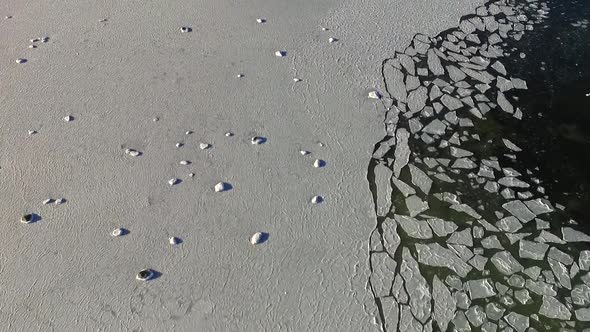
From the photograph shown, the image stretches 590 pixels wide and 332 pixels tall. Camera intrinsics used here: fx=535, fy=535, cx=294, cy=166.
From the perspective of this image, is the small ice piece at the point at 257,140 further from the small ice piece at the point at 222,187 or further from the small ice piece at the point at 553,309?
the small ice piece at the point at 553,309

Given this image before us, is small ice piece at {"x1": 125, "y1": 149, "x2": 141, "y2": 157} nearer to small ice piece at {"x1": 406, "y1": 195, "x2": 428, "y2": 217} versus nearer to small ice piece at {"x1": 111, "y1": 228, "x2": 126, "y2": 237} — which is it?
small ice piece at {"x1": 111, "y1": 228, "x2": 126, "y2": 237}

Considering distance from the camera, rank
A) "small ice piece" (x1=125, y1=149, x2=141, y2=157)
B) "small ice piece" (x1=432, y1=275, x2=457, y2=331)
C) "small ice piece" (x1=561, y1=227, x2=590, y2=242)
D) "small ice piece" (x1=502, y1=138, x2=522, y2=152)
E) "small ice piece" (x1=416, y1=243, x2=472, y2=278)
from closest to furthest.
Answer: "small ice piece" (x1=432, y1=275, x2=457, y2=331) → "small ice piece" (x1=416, y1=243, x2=472, y2=278) → "small ice piece" (x1=561, y1=227, x2=590, y2=242) → "small ice piece" (x1=125, y1=149, x2=141, y2=157) → "small ice piece" (x1=502, y1=138, x2=522, y2=152)

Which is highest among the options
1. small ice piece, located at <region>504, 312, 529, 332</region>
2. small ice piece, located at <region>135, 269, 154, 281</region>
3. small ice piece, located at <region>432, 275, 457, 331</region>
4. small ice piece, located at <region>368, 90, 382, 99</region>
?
small ice piece, located at <region>368, 90, 382, 99</region>

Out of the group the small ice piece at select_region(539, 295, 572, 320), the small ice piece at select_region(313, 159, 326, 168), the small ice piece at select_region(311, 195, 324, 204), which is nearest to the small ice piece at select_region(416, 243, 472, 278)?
the small ice piece at select_region(539, 295, 572, 320)

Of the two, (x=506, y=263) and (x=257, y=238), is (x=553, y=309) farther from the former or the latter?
(x=257, y=238)

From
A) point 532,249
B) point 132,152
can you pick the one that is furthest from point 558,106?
point 132,152

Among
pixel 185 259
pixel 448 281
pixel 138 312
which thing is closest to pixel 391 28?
pixel 448 281

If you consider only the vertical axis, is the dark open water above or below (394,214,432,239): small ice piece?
above

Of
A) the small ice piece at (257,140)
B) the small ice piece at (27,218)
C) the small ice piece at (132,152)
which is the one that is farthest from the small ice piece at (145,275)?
the small ice piece at (257,140)
